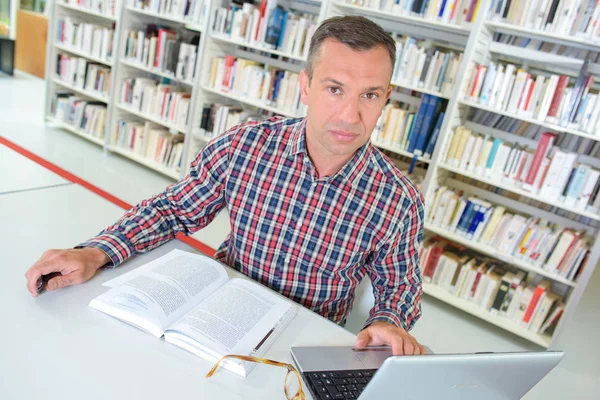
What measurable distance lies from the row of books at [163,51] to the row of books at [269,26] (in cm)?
41

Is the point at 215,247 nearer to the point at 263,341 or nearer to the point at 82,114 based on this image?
the point at 263,341

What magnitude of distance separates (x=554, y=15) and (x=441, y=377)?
244 centimetres

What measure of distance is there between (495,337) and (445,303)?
14.5 inches

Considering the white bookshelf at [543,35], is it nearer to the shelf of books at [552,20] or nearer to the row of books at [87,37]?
the shelf of books at [552,20]

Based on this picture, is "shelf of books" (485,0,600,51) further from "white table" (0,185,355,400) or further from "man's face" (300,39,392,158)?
"white table" (0,185,355,400)

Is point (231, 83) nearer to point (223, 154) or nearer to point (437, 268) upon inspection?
point (437, 268)

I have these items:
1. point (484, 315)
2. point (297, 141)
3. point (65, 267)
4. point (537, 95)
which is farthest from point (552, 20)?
point (65, 267)

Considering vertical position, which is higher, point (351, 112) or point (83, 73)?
point (351, 112)

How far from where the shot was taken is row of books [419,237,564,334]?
264cm

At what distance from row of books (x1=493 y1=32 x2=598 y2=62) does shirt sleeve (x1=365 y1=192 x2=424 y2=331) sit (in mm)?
1975

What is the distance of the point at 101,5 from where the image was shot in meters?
4.35

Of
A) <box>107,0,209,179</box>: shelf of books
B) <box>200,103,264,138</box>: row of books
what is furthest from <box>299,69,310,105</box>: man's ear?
<box>107,0,209,179</box>: shelf of books

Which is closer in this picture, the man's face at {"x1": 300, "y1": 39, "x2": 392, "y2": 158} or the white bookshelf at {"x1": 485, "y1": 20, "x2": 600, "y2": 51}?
the man's face at {"x1": 300, "y1": 39, "x2": 392, "y2": 158}

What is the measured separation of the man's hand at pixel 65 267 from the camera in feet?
3.18
